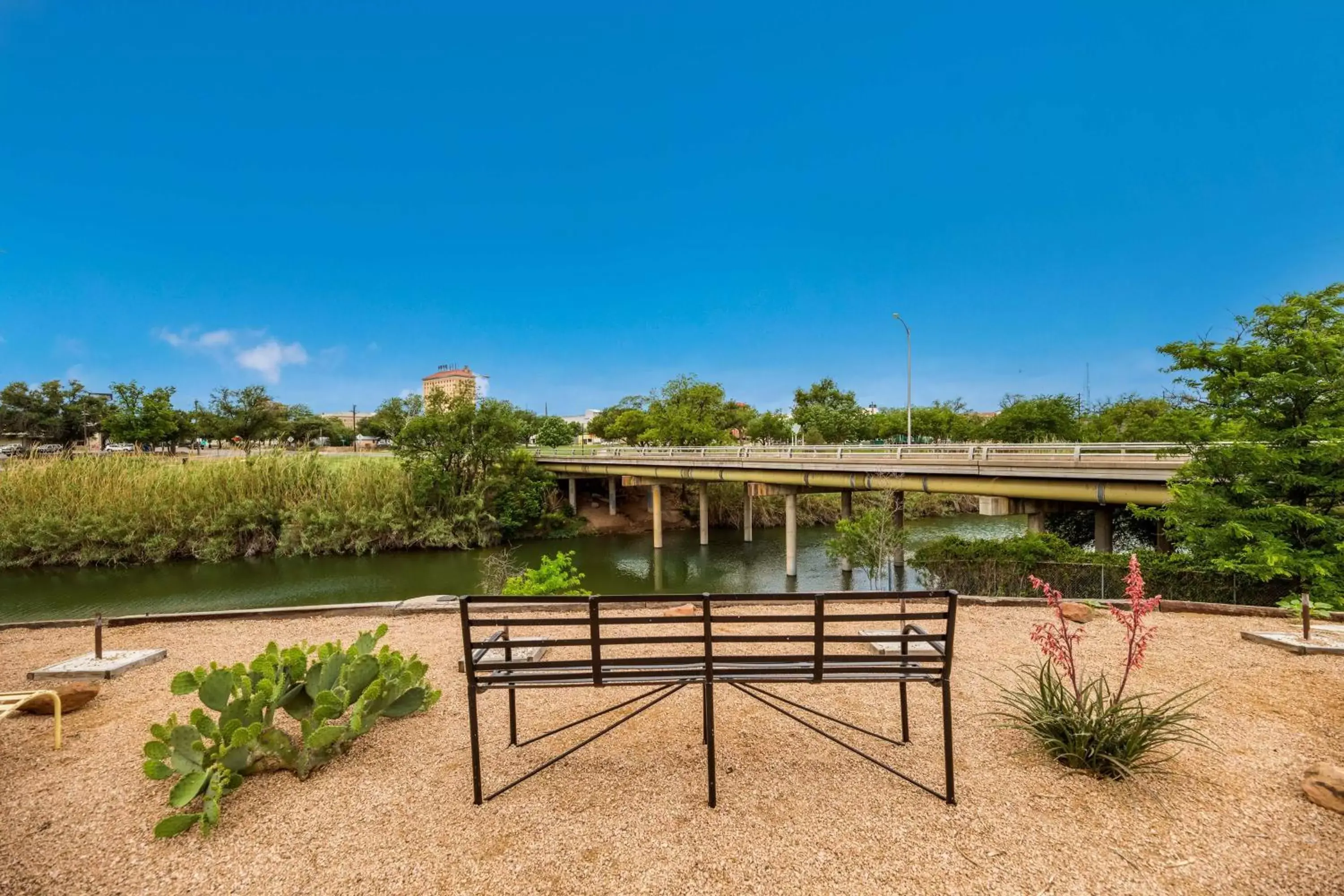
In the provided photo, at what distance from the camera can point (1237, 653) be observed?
5.43 meters

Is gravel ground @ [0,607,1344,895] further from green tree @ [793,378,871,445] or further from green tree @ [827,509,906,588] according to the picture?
green tree @ [793,378,871,445]

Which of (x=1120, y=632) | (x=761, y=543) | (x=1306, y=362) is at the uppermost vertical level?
(x=1306, y=362)

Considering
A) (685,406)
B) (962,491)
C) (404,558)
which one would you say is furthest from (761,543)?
(685,406)

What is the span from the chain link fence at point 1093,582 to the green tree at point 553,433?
151 ft

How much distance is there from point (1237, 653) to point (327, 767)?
7.56 metres

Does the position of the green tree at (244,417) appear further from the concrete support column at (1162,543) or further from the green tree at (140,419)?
the concrete support column at (1162,543)

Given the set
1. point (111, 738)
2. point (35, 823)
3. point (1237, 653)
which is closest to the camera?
point (35, 823)

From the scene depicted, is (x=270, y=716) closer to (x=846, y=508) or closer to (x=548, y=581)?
(x=548, y=581)

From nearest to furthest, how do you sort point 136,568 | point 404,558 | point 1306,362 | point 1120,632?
1. point 1120,632
2. point 1306,362
3. point 136,568
4. point 404,558

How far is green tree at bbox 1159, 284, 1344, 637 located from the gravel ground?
18.1 feet

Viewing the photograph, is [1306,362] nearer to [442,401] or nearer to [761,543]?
[761,543]

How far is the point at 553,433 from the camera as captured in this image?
60.3 meters

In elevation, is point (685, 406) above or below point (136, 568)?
above

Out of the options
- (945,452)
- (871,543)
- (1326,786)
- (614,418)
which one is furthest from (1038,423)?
(614,418)
